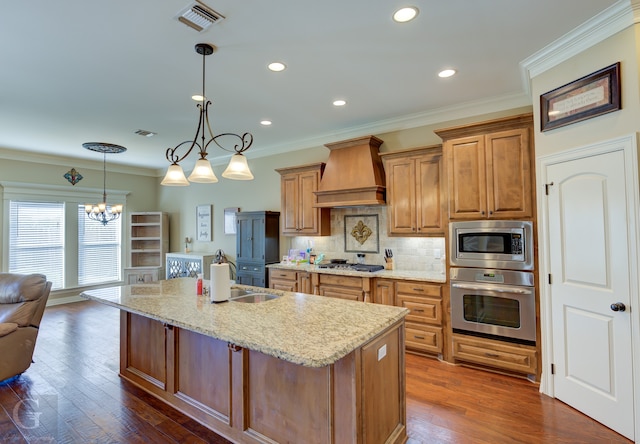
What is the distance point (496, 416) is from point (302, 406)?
1.67 metres

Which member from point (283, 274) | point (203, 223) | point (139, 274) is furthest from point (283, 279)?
point (139, 274)

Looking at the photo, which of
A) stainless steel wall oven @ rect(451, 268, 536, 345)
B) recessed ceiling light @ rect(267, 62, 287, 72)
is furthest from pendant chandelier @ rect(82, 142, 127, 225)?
stainless steel wall oven @ rect(451, 268, 536, 345)

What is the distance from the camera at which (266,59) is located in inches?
110

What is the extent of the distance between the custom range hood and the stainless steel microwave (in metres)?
1.11

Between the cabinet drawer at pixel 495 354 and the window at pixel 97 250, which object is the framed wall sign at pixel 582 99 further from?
the window at pixel 97 250

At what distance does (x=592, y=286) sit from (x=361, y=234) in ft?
8.85

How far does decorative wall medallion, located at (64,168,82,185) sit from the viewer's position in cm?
655

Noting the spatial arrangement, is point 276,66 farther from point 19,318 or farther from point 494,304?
point 19,318

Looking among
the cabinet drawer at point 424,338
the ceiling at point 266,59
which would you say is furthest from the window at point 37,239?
the cabinet drawer at point 424,338

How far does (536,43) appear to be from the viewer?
2.62 metres

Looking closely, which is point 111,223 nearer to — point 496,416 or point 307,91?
point 307,91

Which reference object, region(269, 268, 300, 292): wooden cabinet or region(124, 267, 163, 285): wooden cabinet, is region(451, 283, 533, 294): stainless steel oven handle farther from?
region(124, 267, 163, 285): wooden cabinet

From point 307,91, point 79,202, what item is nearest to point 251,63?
point 307,91

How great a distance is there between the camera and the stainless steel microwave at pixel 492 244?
3.12m
